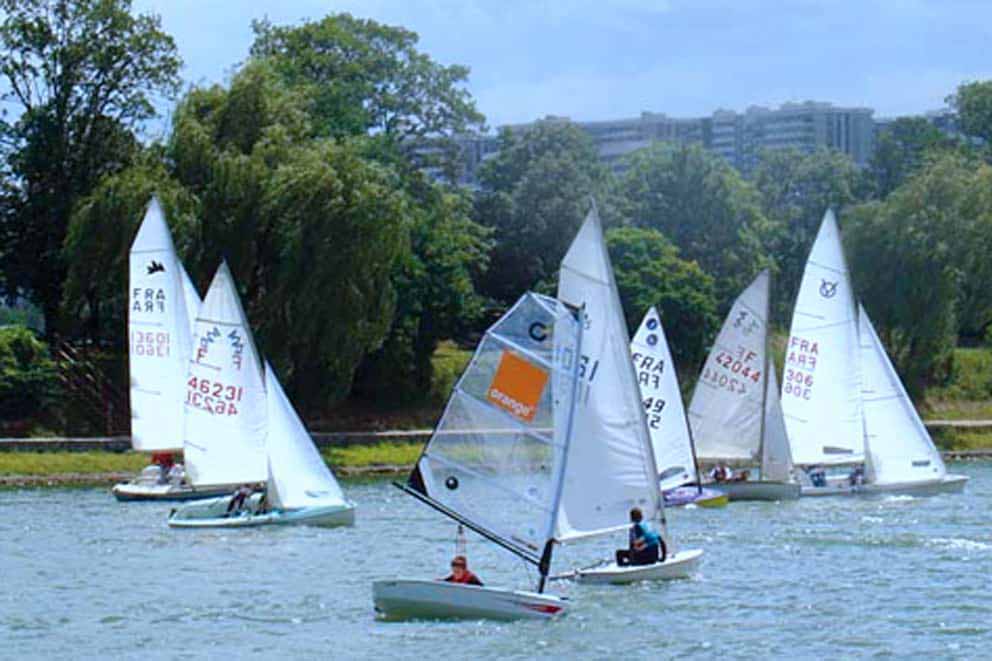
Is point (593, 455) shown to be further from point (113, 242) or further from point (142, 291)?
point (113, 242)

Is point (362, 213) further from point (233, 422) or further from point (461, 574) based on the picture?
point (461, 574)

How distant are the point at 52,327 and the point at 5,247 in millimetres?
3633

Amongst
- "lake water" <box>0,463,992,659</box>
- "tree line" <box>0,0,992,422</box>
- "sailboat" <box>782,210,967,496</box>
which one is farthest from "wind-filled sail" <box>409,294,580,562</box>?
"tree line" <box>0,0,992,422</box>

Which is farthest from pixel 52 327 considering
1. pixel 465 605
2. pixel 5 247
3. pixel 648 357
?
pixel 465 605

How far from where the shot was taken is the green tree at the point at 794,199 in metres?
101

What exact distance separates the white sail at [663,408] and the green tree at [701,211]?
122ft

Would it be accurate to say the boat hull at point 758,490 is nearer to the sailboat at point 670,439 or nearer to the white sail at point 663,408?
the sailboat at point 670,439

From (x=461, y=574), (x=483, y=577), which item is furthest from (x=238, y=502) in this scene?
(x=461, y=574)

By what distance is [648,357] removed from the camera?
50969 millimetres

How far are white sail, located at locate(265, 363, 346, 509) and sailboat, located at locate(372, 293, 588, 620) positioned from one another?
14466 mm

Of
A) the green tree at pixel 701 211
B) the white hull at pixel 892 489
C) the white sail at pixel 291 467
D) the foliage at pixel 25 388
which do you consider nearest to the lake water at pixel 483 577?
the white sail at pixel 291 467

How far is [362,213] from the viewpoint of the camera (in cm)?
6181

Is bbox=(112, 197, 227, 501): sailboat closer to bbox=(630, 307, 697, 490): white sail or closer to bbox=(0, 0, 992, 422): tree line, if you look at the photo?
bbox=(0, 0, 992, 422): tree line

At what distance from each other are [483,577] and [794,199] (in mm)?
86557
